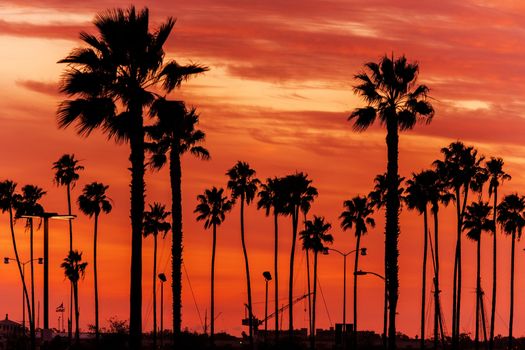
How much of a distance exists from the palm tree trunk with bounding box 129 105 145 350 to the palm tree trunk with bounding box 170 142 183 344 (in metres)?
31.6

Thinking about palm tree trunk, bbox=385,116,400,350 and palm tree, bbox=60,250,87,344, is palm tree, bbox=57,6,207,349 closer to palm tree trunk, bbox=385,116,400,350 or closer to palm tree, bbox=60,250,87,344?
palm tree trunk, bbox=385,116,400,350

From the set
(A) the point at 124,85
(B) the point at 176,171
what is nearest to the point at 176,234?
(B) the point at 176,171

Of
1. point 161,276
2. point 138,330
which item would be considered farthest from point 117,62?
point 161,276

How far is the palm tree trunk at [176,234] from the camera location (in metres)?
89.1

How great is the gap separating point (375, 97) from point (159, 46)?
28150 mm

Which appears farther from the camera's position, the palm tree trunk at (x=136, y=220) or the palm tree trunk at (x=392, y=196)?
the palm tree trunk at (x=392, y=196)

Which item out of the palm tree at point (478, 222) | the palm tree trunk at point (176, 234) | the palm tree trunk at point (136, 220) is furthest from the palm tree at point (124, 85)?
the palm tree at point (478, 222)

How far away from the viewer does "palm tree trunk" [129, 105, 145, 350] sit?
56281 millimetres

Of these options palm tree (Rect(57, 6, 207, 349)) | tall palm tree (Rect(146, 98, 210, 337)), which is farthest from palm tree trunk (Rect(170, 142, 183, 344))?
palm tree (Rect(57, 6, 207, 349))

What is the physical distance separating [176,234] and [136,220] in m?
31.9

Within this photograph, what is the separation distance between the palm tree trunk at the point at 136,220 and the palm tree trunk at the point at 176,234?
A: 3164 centimetres

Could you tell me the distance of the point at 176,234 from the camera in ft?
291

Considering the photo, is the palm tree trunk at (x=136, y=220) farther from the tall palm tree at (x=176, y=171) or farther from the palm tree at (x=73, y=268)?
the palm tree at (x=73, y=268)

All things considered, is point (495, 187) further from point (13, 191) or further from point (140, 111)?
point (140, 111)
